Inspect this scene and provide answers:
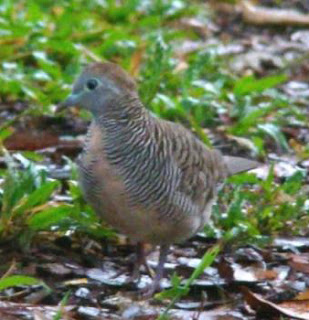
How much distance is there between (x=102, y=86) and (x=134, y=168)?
1.35 ft

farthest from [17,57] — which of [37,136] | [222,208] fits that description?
[222,208]

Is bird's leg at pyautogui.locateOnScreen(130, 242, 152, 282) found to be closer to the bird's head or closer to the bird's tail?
the bird's head

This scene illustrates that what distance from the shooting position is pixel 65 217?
5957 millimetres

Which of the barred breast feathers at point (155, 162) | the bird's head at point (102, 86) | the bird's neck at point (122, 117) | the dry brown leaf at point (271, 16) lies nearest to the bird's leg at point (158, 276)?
the barred breast feathers at point (155, 162)

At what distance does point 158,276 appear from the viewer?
5793 mm

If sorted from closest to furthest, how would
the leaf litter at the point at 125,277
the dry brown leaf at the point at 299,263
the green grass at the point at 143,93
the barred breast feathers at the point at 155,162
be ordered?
the leaf litter at the point at 125,277, the barred breast feathers at the point at 155,162, the green grass at the point at 143,93, the dry brown leaf at the point at 299,263

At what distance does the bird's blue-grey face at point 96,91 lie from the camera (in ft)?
→ 18.6

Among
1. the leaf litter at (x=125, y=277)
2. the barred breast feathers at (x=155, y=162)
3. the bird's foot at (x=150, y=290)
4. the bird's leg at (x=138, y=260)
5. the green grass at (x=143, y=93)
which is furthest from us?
the green grass at (x=143, y=93)

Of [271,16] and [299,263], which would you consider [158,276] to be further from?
[271,16]

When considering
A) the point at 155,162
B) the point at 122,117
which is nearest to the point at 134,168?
the point at 155,162

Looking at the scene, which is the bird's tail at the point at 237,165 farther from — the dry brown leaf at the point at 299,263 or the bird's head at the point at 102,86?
the bird's head at the point at 102,86

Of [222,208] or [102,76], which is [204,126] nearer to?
[222,208]

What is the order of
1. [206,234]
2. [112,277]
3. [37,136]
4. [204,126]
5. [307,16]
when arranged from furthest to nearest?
[307,16] < [204,126] < [37,136] < [206,234] < [112,277]

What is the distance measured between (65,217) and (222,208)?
1075mm
